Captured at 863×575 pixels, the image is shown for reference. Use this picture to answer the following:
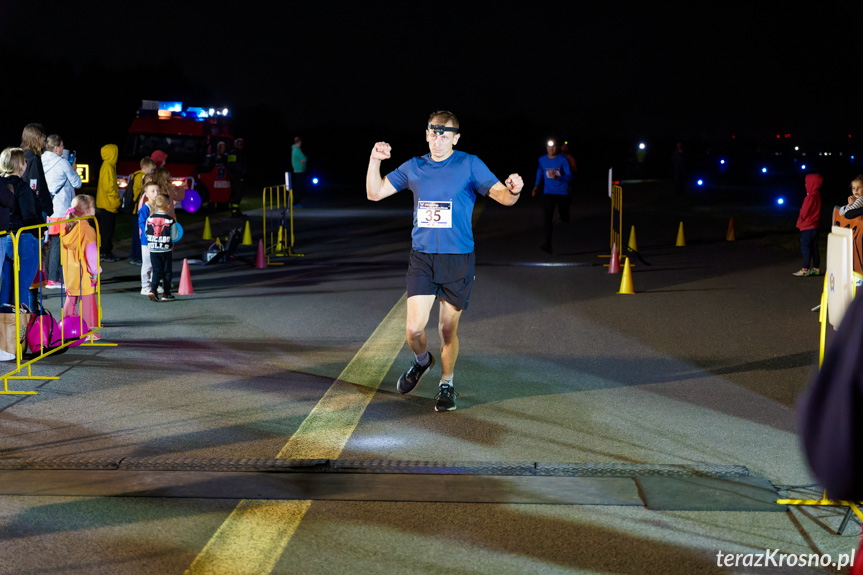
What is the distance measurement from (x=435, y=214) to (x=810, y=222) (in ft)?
28.7

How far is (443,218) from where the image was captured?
6922mm

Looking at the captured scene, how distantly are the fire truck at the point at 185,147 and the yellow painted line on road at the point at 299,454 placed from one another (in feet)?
59.8

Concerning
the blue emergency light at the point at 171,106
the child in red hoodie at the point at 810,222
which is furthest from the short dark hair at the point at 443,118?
the blue emergency light at the point at 171,106

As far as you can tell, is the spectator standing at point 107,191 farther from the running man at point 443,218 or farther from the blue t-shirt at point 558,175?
the running man at point 443,218

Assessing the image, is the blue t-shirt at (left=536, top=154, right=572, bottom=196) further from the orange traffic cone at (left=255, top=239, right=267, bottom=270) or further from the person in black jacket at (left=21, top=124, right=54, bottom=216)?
the person in black jacket at (left=21, top=124, right=54, bottom=216)

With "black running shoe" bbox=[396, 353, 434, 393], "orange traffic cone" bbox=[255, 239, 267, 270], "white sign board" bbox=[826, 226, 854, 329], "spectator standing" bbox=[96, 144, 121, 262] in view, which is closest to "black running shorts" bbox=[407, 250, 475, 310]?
"black running shoe" bbox=[396, 353, 434, 393]

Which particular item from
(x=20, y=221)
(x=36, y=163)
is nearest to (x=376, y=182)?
(x=20, y=221)

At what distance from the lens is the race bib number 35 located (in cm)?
691

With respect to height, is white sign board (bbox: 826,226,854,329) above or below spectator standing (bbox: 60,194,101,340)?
above

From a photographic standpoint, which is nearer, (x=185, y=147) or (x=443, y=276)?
(x=443, y=276)

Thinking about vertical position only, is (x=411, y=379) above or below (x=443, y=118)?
below

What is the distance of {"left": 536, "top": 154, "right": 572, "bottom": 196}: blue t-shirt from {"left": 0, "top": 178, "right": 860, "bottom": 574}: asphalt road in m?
4.56

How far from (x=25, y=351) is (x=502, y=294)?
6.37 metres

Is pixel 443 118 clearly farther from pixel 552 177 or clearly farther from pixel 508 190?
pixel 552 177
